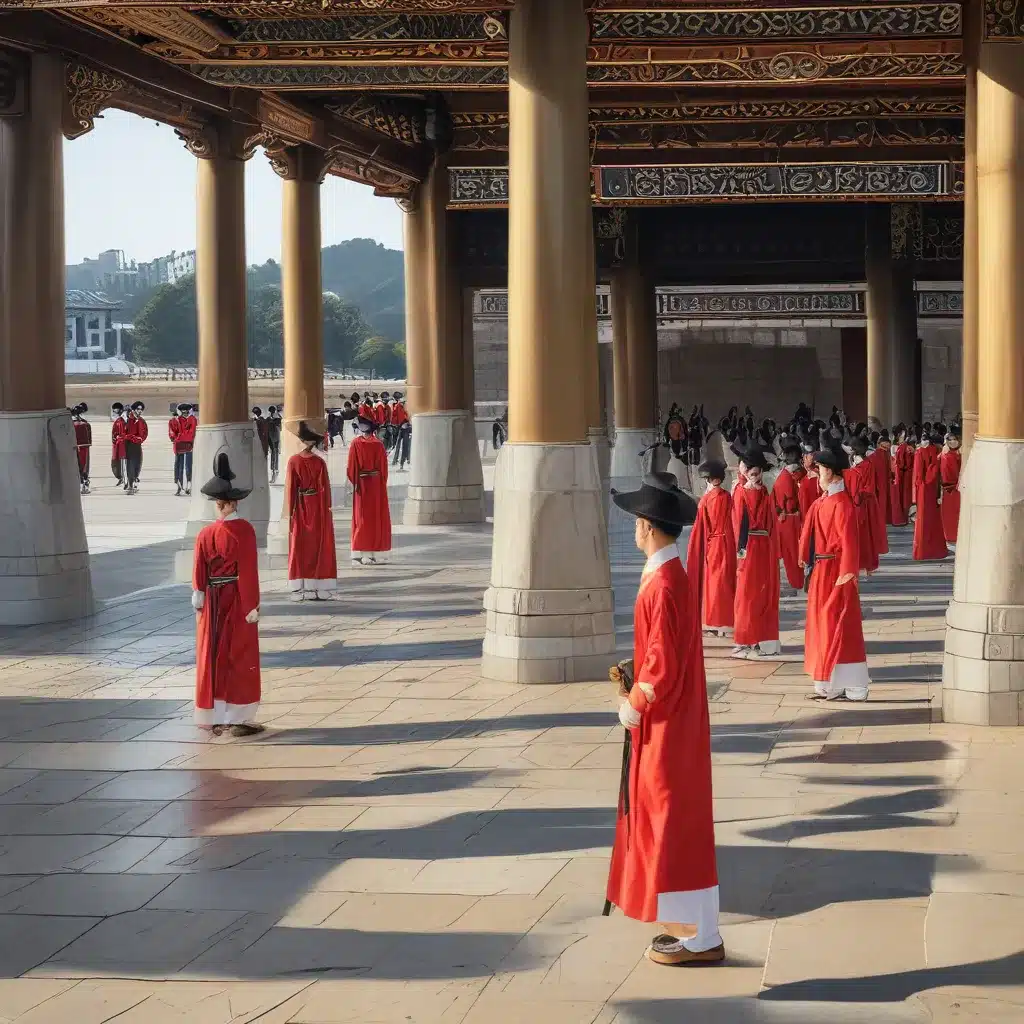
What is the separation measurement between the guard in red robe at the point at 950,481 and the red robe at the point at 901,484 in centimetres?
219

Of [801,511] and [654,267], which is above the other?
[654,267]

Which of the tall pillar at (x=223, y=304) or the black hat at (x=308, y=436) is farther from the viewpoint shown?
the tall pillar at (x=223, y=304)

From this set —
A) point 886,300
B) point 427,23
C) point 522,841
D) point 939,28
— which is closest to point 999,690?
point 522,841

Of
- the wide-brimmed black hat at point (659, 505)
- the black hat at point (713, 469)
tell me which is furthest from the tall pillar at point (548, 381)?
the wide-brimmed black hat at point (659, 505)

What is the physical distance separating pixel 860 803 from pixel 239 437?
11.9 meters

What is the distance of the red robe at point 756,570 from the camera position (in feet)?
41.3

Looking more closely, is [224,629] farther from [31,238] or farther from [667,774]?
[31,238]

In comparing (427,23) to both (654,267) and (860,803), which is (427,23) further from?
(654,267)

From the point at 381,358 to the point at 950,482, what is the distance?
365ft

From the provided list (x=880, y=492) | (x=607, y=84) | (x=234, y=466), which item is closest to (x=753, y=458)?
(x=607, y=84)

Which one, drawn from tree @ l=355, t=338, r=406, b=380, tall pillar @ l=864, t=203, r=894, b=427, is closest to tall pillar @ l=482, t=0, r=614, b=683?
tall pillar @ l=864, t=203, r=894, b=427

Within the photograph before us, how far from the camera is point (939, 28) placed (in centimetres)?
1449

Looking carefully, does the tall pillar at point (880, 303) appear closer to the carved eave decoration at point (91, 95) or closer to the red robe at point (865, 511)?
the red robe at point (865, 511)

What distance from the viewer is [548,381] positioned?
38.6 ft
